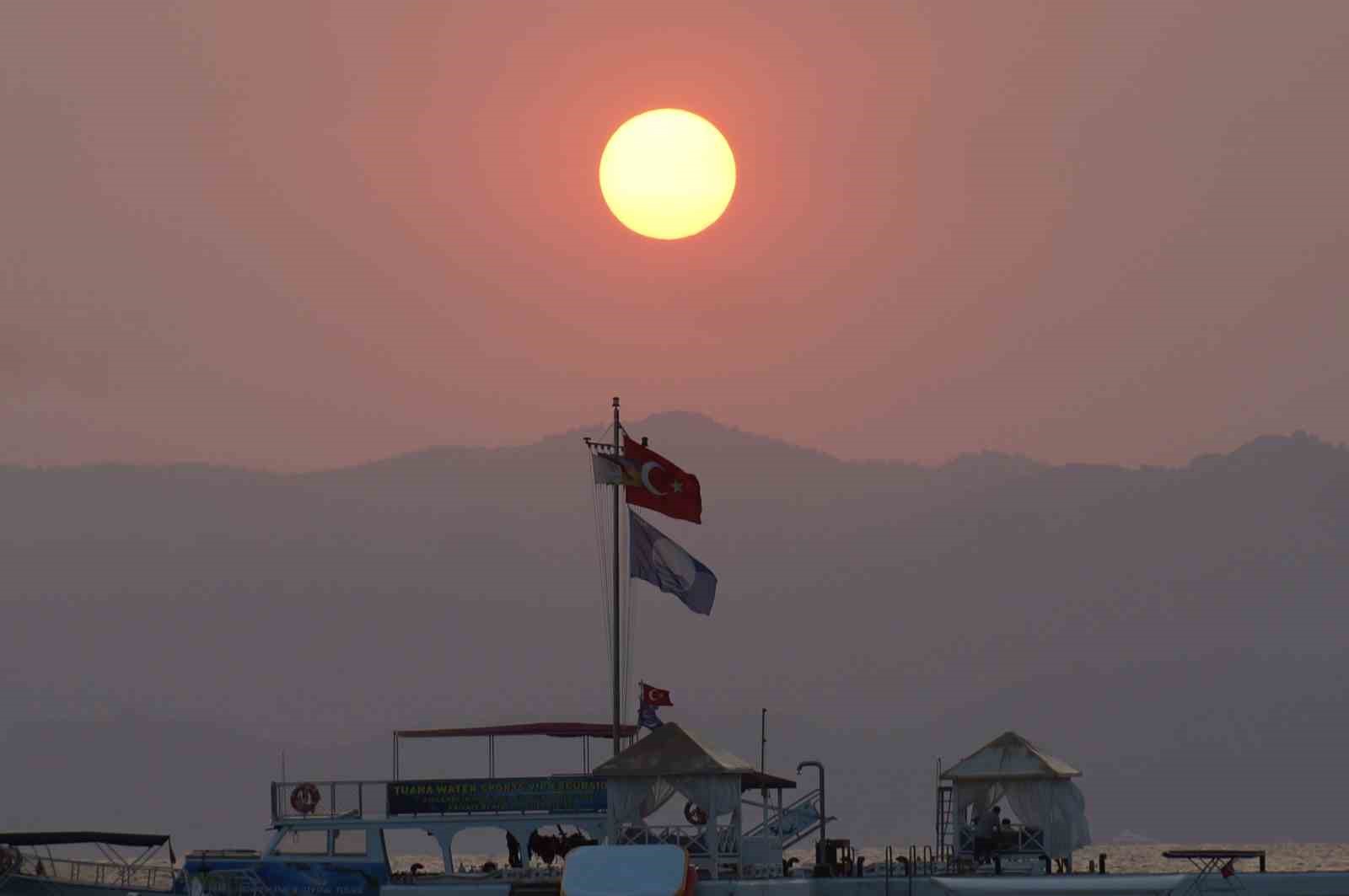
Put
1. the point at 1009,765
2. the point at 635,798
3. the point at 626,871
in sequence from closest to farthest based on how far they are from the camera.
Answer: the point at 626,871, the point at 635,798, the point at 1009,765

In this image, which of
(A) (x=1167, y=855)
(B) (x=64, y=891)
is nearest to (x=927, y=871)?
(A) (x=1167, y=855)

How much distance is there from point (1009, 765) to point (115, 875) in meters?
31.1

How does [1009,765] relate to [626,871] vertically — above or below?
above

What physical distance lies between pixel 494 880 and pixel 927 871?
566 inches

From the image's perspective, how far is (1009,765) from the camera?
8269 cm

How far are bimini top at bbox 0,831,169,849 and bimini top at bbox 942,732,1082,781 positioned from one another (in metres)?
27.5

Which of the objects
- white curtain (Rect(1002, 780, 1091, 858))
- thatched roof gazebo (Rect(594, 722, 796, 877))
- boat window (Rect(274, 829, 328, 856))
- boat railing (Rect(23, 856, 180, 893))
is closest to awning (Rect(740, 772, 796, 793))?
thatched roof gazebo (Rect(594, 722, 796, 877))

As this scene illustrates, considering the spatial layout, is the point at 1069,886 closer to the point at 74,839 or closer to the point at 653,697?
the point at 653,697

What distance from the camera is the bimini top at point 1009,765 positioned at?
8212 centimetres

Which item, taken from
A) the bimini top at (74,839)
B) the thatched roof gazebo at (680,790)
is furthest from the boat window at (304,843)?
the thatched roof gazebo at (680,790)

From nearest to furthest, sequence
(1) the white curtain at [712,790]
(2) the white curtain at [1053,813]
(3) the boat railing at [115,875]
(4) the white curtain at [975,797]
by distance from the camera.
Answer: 1. (1) the white curtain at [712,790]
2. (3) the boat railing at [115,875]
3. (2) the white curtain at [1053,813]
4. (4) the white curtain at [975,797]

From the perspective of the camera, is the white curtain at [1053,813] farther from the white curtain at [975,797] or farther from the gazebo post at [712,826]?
the gazebo post at [712,826]

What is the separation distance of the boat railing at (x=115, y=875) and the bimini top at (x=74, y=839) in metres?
0.73

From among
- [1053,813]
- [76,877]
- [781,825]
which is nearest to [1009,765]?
[1053,813]
